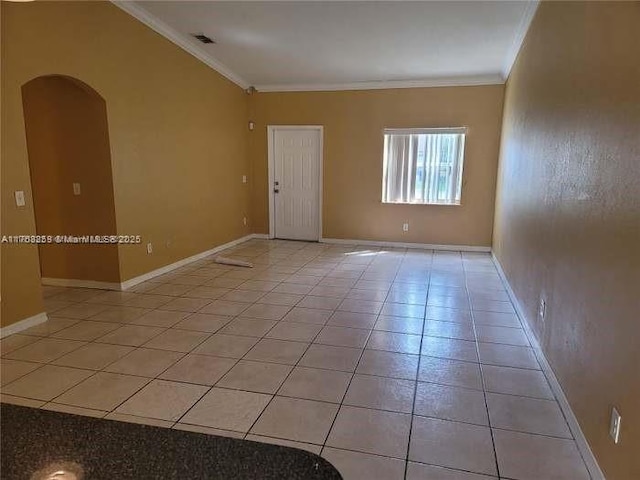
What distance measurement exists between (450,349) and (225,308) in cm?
196

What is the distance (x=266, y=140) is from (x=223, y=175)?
49.1 inches

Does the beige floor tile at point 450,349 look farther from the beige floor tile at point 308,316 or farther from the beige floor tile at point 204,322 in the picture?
the beige floor tile at point 204,322

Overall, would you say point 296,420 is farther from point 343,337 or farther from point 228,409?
point 343,337

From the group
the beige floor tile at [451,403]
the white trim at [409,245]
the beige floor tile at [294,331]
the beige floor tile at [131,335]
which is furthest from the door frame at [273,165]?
the beige floor tile at [451,403]

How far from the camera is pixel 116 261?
13.3 feet

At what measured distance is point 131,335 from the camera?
9.94ft

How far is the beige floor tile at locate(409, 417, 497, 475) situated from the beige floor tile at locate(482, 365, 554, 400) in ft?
1.52

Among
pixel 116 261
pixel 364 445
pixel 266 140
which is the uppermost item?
pixel 266 140

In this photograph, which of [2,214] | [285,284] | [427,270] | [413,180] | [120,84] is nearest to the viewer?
[2,214]

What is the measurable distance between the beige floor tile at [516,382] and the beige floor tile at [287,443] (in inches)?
44.4

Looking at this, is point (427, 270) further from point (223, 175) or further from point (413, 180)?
point (223, 175)

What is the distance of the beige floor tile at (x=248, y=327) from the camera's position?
3090mm

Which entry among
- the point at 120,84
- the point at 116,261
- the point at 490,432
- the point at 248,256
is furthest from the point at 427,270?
the point at 120,84

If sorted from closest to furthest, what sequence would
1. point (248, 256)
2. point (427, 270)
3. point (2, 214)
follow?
point (2, 214)
point (427, 270)
point (248, 256)
